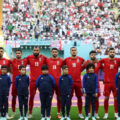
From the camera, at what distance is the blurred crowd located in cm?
2909

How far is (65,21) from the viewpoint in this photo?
1216 inches

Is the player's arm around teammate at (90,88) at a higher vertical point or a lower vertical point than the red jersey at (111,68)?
lower

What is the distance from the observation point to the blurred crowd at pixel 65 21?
2909 centimetres

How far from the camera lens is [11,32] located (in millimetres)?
29672

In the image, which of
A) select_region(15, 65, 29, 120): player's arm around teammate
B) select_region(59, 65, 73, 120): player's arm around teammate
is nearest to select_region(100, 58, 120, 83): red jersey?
select_region(59, 65, 73, 120): player's arm around teammate

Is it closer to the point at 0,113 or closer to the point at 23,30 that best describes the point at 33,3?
the point at 23,30

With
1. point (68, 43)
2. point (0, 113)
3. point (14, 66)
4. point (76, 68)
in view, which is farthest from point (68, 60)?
point (68, 43)

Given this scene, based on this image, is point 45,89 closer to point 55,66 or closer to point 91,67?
point 55,66

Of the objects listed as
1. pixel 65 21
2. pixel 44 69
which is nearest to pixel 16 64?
pixel 44 69

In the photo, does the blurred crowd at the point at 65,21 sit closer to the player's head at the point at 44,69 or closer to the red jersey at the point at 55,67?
the red jersey at the point at 55,67

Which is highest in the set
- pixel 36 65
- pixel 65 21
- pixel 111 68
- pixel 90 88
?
pixel 65 21

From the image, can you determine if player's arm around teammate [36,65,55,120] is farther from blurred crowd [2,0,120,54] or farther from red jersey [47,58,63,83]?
blurred crowd [2,0,120,54]

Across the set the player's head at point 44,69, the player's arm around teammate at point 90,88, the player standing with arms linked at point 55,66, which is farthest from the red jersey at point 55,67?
the player's arm around teammate at point 90,88

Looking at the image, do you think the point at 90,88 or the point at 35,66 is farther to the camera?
Result: the point at 35,66
